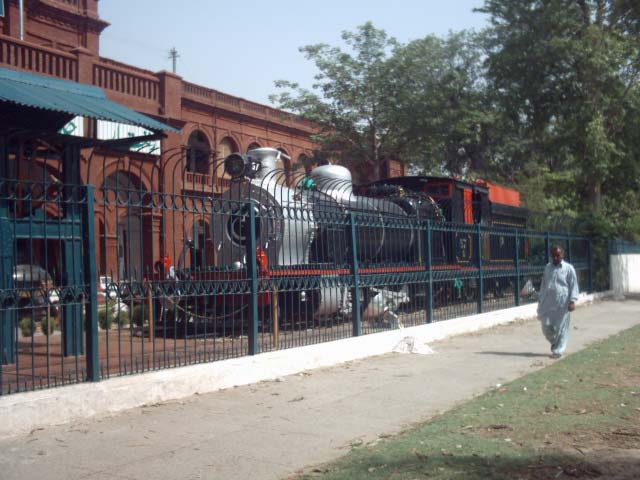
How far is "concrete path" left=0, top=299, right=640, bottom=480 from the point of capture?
211 inches

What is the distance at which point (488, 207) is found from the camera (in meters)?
19.2

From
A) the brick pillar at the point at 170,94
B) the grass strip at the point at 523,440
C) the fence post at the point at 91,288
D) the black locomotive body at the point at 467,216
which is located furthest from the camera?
the brick pillar at the point at 170,94

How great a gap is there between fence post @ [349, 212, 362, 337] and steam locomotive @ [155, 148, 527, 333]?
21 mm

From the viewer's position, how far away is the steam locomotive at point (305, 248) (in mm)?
9195

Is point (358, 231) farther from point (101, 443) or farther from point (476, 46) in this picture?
point (476, 46)

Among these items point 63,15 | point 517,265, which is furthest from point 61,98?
point 63,15

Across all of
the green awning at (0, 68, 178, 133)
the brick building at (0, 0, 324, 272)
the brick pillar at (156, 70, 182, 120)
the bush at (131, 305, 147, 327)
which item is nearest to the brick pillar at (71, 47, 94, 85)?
the brick building at (0, 0, 324, 272)

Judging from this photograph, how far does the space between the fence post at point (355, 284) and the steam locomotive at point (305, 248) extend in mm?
21

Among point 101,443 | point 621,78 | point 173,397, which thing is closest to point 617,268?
point 621,78

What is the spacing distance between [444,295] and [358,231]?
11.5 ft

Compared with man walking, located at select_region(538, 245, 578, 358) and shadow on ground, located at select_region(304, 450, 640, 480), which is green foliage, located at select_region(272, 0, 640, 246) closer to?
man walking, located at select_region(538, 245, 578, 358)

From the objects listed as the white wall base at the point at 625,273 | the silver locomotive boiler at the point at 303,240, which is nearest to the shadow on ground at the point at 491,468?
the silver locomotive boiler at the point at 303,240

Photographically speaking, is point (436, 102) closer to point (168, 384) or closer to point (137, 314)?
point (137, 314)

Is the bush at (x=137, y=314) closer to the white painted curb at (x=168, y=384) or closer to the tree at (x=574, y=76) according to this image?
the white painted curb at (x=168, y=384)
